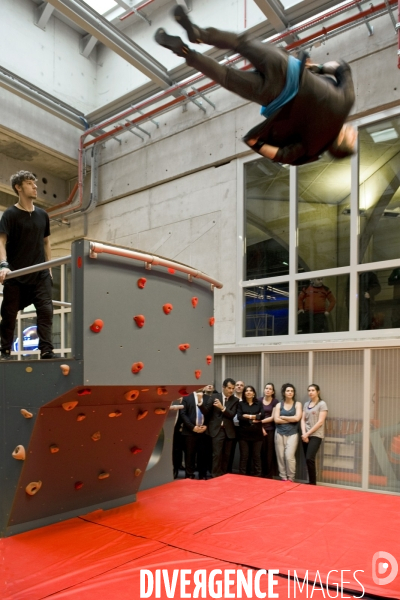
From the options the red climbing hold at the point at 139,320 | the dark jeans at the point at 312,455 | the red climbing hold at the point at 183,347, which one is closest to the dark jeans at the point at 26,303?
the red climbing hold at the point at 139,320

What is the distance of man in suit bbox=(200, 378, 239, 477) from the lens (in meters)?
7.54

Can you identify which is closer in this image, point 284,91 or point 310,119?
point 284,91

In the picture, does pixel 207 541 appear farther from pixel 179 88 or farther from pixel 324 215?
pixel 179 88

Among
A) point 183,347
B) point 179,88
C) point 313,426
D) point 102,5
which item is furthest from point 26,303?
point 102,5

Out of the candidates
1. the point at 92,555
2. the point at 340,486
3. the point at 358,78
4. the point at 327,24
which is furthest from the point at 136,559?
the point at 327,24

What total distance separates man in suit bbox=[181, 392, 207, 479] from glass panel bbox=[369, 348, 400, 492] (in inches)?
95.2

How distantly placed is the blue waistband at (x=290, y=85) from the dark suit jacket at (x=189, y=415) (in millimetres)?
5767

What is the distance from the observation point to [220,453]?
7.54m

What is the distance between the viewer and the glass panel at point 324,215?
7.86 meters

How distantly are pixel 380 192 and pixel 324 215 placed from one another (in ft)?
2.99

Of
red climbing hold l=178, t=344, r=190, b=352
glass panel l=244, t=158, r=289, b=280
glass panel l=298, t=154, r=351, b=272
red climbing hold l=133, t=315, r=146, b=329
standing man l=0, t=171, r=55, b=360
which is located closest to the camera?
red climbing hold l=133, t=315, r=146, b=329

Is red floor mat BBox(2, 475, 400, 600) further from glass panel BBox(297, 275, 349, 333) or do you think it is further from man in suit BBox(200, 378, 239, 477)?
glass panel BBox(297, 275, 349, 333)

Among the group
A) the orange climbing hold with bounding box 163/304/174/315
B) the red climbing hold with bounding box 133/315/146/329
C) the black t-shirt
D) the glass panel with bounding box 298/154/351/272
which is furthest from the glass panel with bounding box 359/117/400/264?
the black t-shirt

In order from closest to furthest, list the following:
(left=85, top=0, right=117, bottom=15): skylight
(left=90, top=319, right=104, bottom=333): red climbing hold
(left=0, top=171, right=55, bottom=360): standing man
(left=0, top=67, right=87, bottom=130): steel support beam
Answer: (left=90, top=319, right=104, bottom=333): red climbing hold < (left=0, top=171, right=55, bottom=360): standing man < (left=85, top=0, right=117, bottom=15): skylight < (left=0, top=67, right=87, bottom=130): steel support beam
